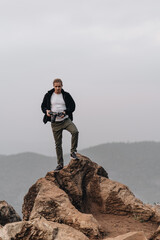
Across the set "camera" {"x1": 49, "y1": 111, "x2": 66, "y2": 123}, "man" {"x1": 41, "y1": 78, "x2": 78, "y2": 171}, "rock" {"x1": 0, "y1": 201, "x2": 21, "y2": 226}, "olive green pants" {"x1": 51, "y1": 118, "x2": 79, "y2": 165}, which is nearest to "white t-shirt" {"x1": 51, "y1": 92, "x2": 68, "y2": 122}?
"man" {"x1": 41, "y1": 78, "x2": 78, "y2": 171}

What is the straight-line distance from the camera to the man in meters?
13.1

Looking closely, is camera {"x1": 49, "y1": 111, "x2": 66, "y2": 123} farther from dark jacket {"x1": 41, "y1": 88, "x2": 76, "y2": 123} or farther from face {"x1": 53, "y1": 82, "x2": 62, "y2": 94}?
face {"x1": 53, "y1": 82, "x2": 62, "y2": 94}

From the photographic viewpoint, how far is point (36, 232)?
8734 millimetres

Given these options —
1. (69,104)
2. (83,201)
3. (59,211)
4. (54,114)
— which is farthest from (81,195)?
(69,104)

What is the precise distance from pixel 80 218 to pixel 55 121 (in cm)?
422

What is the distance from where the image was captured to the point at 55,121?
13266mm

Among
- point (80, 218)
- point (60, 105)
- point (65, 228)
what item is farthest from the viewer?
point (60, 105)

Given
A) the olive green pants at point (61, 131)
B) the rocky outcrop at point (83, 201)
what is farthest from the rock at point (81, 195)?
the olive green pants at point (61, 131)

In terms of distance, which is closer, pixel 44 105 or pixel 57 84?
pixel 57 84

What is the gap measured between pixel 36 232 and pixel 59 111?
18.5 ft

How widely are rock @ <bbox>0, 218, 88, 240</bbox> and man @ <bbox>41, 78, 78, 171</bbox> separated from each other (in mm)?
4814

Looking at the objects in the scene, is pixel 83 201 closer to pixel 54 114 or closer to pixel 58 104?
pixel 54 114

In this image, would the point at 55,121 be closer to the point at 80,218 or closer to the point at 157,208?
the point at 80,218

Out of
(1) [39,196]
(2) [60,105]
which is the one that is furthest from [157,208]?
(2) [60,105]
